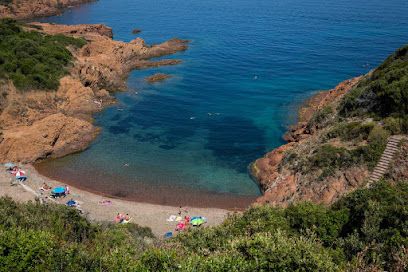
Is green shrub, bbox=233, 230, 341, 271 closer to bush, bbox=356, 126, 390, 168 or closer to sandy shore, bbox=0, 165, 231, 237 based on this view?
bush, bbox=356, 126, 390, 168

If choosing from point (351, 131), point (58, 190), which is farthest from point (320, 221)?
point (58, 190)

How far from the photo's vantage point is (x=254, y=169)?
4297cm

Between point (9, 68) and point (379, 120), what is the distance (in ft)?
146

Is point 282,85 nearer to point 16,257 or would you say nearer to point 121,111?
point 121,111

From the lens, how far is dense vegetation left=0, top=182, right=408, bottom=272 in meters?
15.1

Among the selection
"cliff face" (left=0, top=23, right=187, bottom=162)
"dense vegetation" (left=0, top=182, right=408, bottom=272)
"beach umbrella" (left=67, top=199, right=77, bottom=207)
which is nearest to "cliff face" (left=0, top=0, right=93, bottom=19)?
"cliff face" (left=0, top=23, right=187, bottom=162)

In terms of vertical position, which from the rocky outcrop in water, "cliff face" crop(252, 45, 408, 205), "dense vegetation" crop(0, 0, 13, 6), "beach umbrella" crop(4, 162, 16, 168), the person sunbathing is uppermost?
"dense vegetation" crop(0, 0, 13, 6)

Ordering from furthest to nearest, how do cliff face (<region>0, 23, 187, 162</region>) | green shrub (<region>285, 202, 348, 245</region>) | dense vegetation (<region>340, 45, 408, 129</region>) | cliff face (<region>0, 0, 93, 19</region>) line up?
cliff face (<region>0, 0, 93, 19</region>) → cliff face (<region>0, 23, 187, 162</region>) → dense vegetation (<region>340, 45, 408, 129</region>) → green shrub (<region>285, 202, 348, 245</region>)

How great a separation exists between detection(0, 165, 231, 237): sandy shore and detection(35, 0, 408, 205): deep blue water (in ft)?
8.24

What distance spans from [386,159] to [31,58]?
48.5 meters

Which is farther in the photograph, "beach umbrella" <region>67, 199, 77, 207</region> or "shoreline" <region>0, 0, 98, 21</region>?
"shoreline" <region>0, 0, 98, 21</region>

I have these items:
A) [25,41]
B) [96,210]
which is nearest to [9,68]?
[25,41]

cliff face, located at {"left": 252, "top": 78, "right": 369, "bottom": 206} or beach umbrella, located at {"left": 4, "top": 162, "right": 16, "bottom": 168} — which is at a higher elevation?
cliff face, located at {"left": 252, "top": 78, "right": 369, "bottom": 206}

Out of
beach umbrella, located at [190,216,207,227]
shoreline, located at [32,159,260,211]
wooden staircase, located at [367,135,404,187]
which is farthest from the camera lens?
shoreline, located at [32,159,260,211]
